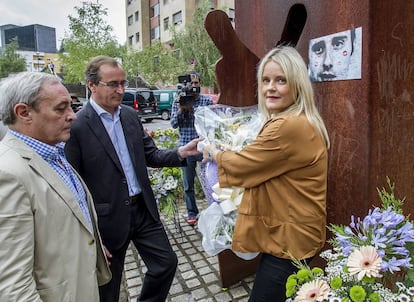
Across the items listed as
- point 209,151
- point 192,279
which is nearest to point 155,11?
point 192,279

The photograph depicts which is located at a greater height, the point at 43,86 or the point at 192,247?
the point at 43,86

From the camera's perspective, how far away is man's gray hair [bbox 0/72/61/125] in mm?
Result: 1404

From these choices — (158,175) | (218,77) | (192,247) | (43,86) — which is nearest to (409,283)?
(43,86)

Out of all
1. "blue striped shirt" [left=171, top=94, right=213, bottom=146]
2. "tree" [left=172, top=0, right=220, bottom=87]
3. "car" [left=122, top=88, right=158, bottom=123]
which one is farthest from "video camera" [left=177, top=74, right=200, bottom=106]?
"car" [left=122, top=88, right=158, bottom=123]

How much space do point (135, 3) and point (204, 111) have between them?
144 ft

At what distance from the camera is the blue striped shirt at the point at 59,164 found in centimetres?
145

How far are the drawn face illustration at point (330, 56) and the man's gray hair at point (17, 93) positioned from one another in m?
1.72

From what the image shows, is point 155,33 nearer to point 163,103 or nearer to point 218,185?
point 163,103

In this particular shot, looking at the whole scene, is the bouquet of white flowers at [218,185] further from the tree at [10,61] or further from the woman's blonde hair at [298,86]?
the tree at [10,61]

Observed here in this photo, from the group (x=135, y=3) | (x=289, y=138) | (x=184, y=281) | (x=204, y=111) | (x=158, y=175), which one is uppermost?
(x=135, y=3)

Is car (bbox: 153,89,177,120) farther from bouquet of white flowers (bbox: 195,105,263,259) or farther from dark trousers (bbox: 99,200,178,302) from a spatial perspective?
bouquet of white flowers (bbox: 195,105,263,259)

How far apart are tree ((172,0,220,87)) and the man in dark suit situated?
16.2 m

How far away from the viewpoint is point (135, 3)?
40.8 meters

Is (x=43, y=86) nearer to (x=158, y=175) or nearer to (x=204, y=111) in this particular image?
(x=204, y=111)
